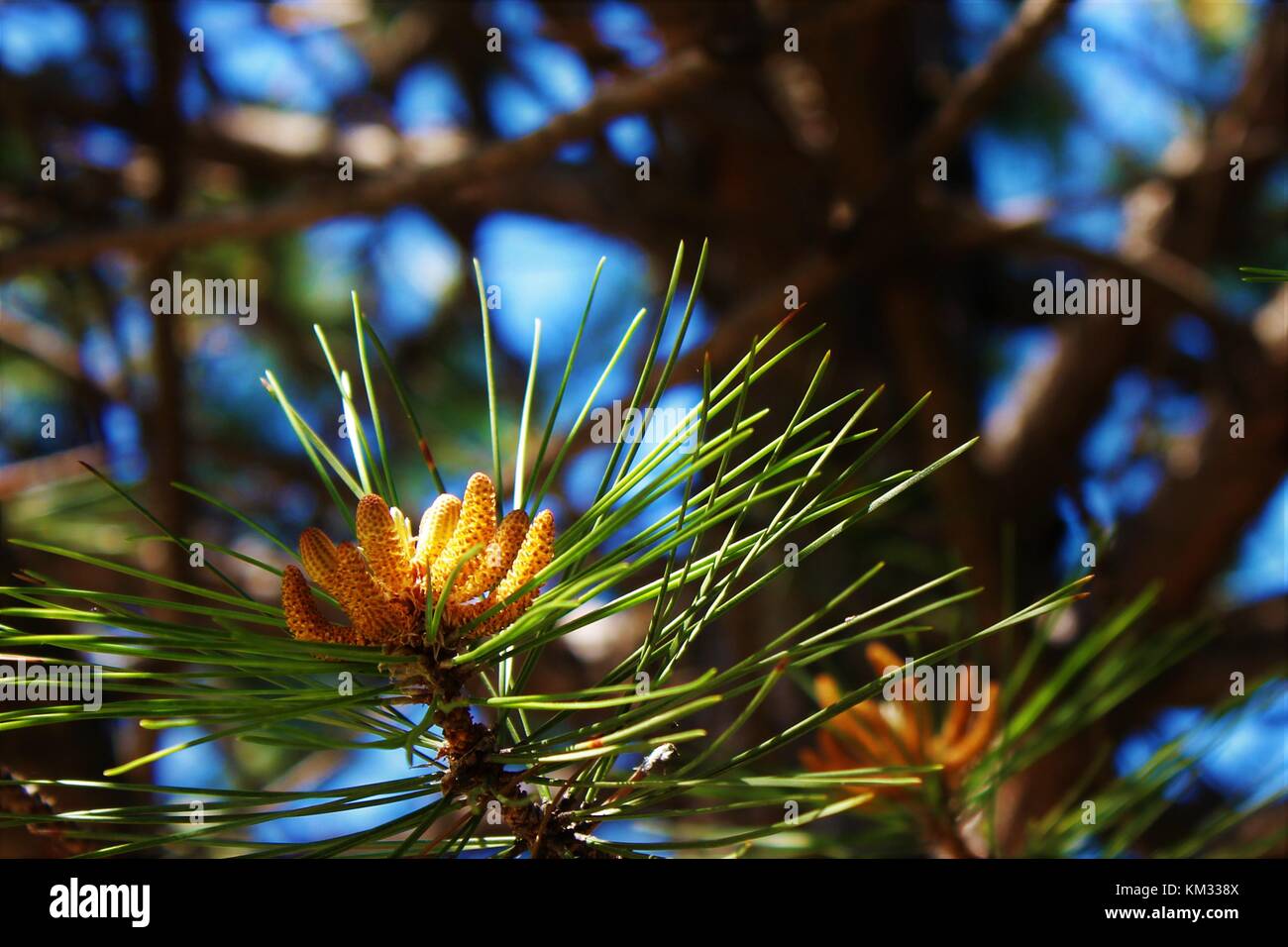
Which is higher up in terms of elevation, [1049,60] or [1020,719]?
[1049,60]

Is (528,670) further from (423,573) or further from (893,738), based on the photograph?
(893,738)

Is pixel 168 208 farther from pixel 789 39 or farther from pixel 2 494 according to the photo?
pixel 789 39

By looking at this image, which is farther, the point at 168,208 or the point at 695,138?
the point at 695,138

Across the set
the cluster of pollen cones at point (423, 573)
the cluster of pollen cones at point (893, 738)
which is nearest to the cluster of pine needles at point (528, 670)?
the cluster of pollen cones at point (423, 573)

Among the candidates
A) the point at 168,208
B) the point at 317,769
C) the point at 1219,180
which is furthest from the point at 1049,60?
the point at 317,769

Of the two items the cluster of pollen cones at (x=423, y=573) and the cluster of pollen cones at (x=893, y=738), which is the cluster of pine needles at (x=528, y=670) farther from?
the cluster of pollen cones at (x=893, y=738)

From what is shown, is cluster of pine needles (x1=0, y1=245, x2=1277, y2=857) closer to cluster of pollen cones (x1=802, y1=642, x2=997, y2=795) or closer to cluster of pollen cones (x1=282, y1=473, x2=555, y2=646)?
cluster of pollen cones (x1=282, y1=473, x2=555, y2=646)

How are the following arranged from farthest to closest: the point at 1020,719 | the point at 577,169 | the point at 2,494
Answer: the point at 577,169 → the point at 2,494 → the point at 1020,719
